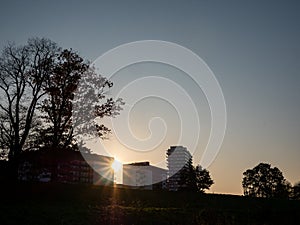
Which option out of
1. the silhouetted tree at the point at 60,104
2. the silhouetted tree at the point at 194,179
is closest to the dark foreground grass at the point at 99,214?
the silhouetted tree at the point at 60,104

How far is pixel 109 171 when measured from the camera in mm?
148250

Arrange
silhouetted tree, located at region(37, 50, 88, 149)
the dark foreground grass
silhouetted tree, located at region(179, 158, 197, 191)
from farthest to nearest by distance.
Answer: silhouetted tree, located at region(179, 158, 197, 191)
silhouetted tree, located at region(37, 50, 88, 149)
the dark foreground grass

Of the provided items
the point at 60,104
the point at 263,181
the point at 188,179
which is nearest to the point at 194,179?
the point at 188,179

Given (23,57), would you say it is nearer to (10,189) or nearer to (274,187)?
(10,189)

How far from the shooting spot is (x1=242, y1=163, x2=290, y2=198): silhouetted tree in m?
121

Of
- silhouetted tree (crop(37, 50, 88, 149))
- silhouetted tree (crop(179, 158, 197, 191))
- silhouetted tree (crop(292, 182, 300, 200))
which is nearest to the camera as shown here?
silhouetted tree (crop(37, 50, 88, 149))

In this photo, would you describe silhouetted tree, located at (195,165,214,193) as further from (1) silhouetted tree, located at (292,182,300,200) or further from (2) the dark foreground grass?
(2) the dark foreground grass

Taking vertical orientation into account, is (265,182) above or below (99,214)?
above

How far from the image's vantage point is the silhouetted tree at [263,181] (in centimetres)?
12066

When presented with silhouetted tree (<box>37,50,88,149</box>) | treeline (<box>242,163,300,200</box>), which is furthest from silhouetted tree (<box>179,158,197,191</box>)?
silhouetted tree (<box>37,50,88,149</box>)

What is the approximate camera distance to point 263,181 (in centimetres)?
12344

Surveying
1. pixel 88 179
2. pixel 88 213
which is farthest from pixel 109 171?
pixel 88 213

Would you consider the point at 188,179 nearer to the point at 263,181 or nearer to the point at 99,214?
the point at 263,181

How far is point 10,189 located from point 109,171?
11970cm
